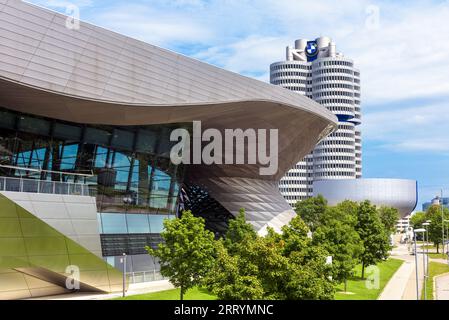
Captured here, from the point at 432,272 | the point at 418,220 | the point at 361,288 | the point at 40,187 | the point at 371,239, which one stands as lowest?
the point at 432,272

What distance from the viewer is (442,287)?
37312 mm

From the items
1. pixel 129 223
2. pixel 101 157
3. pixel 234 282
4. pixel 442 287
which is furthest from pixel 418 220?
pixel 234 282

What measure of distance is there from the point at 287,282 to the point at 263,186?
3500cm

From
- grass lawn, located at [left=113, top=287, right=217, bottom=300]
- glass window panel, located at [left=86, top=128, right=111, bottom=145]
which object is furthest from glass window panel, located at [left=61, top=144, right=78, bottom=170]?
grass lawn, located at [left=113, top=287, right=217, bottom=300]

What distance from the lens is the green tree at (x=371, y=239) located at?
44812 mm

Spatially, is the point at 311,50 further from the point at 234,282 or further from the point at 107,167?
the point at 234,282

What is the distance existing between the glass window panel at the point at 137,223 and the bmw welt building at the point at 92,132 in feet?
0.29

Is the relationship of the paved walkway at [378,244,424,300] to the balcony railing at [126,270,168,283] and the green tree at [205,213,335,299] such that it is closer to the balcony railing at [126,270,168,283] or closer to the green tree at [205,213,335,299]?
the green tree at [205,213,335,299]

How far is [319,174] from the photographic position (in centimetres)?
16688

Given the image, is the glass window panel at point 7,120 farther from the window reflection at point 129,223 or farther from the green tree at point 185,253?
the green tree at point 185,253

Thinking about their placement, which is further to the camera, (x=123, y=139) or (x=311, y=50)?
(x=311, y=50)

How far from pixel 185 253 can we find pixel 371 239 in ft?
80.9
